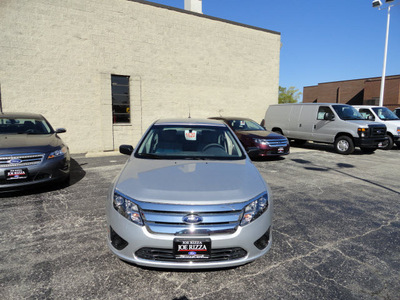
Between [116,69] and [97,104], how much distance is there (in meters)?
1.75

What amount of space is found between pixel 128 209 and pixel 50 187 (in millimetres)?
3933

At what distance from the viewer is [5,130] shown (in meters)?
5.55

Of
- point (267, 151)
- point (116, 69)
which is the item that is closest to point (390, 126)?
point (267, 151)

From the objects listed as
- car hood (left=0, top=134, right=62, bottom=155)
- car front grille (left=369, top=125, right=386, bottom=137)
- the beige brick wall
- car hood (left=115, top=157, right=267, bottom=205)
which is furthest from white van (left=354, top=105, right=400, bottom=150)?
car hood (left=0, top=134, right=62, bottom=155)

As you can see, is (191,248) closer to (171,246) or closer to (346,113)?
(171,246)

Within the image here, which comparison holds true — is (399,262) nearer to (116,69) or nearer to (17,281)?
(17,281)

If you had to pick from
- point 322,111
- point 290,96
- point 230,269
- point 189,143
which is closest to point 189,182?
point 230,269

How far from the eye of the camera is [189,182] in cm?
259

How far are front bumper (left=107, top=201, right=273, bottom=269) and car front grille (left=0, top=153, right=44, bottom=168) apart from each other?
9.95ft

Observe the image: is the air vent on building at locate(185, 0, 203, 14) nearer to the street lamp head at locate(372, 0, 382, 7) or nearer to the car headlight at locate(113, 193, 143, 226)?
the street lamp head at locate(372, 0, 382, 7)

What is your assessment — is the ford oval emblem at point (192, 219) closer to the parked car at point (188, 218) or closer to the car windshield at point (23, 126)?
the parked car at point (188, 218)

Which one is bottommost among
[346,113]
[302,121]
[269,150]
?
[269,150]

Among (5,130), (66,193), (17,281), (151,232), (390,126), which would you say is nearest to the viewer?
(151,232)

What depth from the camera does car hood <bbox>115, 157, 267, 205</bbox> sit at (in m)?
2.33
